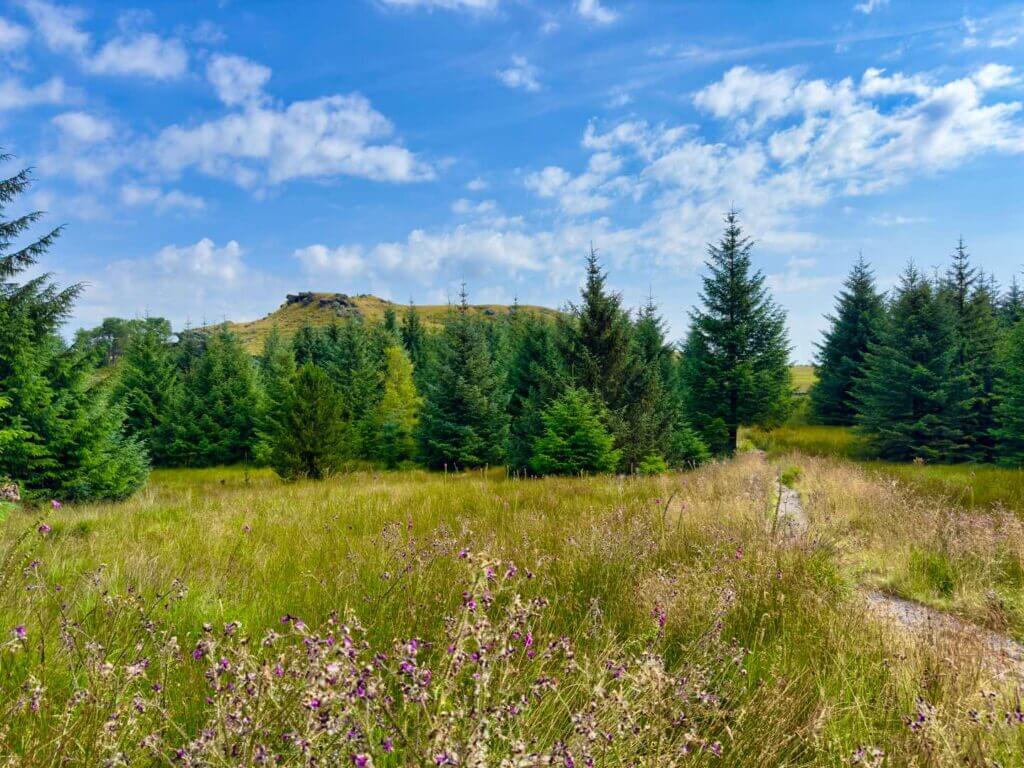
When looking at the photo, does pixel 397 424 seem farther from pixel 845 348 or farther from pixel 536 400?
pixel 845 348

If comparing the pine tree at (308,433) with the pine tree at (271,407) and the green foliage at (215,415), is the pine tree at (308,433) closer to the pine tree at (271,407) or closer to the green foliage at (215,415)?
the pine tree at (271,407)

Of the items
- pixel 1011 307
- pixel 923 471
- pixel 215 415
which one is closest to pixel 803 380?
pixel 1011 307

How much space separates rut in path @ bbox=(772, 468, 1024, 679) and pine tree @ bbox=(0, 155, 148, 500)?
64.1 ft

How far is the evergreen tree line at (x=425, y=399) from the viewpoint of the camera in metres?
15.7

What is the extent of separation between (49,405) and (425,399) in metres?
13.9

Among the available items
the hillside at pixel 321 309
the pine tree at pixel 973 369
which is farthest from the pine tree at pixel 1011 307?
the hillside at pixel 321 309

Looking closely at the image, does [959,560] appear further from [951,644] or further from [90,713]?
[90,713]

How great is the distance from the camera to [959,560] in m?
5.76

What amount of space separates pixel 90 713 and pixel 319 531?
15.7ft

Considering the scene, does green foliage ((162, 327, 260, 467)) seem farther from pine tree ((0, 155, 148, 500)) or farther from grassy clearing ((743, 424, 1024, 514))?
grassy clearing ((743, 424, 1024, 514))

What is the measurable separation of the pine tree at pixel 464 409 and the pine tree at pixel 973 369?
60.4ft

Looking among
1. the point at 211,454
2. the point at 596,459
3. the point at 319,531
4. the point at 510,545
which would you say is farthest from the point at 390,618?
the point at 211,454

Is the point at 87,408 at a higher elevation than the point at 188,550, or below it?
higher

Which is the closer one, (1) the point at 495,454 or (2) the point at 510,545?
(2) the point at 510,545
